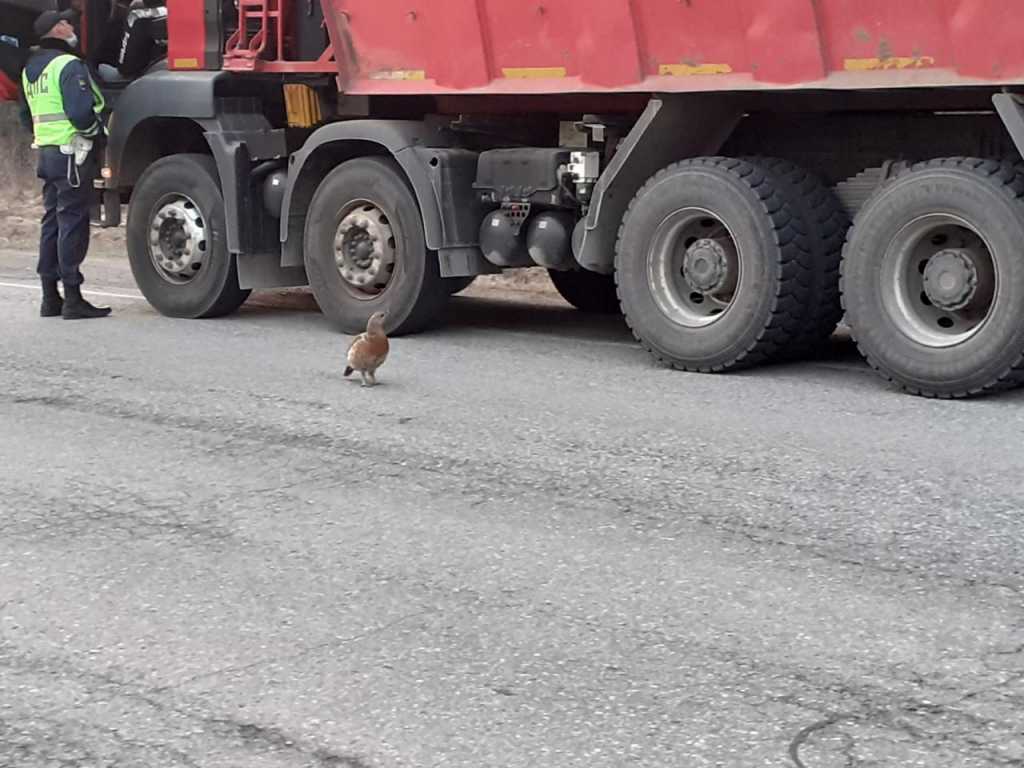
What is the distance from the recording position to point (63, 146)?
448 inches

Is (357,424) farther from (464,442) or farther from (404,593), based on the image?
(404,593)

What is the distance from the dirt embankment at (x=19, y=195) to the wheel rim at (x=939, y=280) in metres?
11.1

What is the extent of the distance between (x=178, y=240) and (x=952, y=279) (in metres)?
5.70

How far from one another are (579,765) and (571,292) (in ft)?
27.1

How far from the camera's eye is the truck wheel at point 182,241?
1146 centimetres

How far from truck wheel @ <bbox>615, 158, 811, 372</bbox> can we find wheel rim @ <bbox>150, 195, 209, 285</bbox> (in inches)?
136

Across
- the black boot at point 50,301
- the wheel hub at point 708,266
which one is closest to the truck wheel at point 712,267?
the wheel hub at point 708,266

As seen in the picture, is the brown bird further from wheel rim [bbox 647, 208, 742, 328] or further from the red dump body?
the red dump body

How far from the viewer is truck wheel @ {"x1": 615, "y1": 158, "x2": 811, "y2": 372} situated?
8.73m

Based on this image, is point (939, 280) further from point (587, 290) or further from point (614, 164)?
point (587, 290)

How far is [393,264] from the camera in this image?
10.6 meters

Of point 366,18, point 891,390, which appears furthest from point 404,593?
point 366,18

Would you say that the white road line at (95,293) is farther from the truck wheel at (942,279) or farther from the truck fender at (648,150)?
the truck wheel at (942,279)

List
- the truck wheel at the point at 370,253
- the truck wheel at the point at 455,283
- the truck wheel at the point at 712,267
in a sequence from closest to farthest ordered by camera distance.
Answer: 1. the truck wheel at the point at 712,267
2. the truck wheel at the point at 370,253
3. the truck wheel at the point at 455,283
